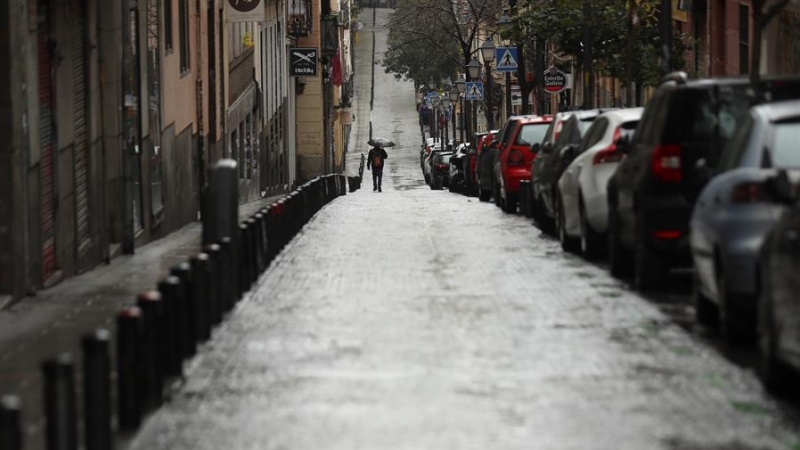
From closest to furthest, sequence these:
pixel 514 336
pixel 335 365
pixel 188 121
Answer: pixel 335 365 → pixel 514 336 → pixel 188 121

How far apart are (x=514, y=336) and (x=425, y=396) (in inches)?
99.1

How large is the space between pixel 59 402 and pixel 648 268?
8.00 meters

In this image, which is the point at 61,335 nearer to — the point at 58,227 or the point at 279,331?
the point at 279,331

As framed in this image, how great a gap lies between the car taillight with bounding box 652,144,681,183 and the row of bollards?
3349 mm

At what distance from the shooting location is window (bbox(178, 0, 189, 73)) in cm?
3156

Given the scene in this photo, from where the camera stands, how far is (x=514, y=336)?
12.0 meters

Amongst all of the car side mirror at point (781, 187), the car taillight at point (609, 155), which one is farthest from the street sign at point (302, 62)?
the car side mirror at point (781, 187)

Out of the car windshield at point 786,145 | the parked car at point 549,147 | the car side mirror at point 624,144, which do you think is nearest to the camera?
the car windshield at point 786,145

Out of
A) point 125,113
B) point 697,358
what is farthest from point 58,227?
point 697,358

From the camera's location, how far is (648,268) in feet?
48.0

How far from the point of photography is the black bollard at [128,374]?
8.86 metres

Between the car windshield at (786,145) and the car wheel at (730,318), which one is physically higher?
the car windshield at (786,145)

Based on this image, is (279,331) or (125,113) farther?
(125,113)

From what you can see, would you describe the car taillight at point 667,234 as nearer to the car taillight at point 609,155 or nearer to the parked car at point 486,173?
the car taillight at point 609,155
